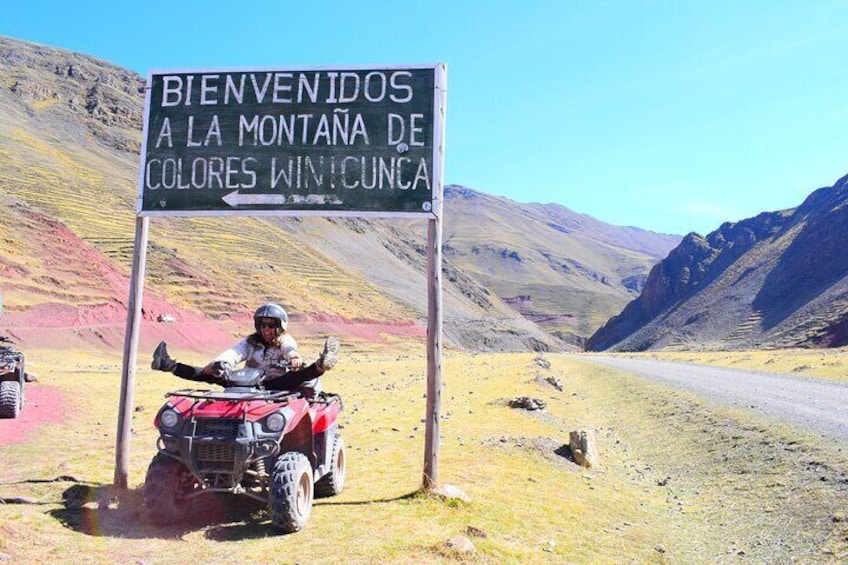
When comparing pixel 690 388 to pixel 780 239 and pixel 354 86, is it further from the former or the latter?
pixel 780 239

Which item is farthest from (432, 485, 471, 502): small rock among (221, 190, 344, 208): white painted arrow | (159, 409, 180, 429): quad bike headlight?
(221, 190, 344, 208): white painted arrow

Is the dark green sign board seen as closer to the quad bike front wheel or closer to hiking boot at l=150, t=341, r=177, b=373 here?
hiking boot at l=150, t=341, r=177, b=373

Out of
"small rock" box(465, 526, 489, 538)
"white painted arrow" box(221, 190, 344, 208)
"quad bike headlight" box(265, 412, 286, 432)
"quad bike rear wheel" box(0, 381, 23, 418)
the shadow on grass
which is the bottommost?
"small rock" box(465, 526, 489, 538)

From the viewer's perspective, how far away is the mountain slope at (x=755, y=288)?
107 m

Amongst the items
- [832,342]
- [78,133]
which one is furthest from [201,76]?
[78,133]

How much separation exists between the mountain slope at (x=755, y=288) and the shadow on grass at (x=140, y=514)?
3914 inches

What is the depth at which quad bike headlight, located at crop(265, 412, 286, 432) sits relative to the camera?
732 centimetres

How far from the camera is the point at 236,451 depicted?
23.3ft

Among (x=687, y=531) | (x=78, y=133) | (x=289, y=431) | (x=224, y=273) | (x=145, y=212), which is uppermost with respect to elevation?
(x=78, y=133)

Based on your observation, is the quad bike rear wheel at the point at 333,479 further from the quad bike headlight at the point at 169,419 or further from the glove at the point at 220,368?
the quad bike headlight at the point at 169,419

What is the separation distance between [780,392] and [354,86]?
18591 mm

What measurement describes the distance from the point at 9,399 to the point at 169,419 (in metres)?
10.6

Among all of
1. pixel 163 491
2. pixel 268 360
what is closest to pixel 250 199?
pixel 268 360

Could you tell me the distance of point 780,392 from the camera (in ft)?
71.6
